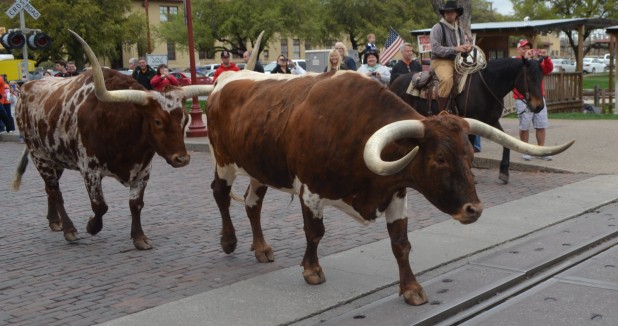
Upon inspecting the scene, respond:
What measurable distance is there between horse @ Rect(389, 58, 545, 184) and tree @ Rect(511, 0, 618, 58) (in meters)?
39.6

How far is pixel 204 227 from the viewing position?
27.5ft

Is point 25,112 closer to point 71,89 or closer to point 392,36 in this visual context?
point 71,89

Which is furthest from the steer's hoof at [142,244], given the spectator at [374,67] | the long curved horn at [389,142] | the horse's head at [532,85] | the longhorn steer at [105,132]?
the spectator at [374,67]

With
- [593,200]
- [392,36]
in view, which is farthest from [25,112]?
[392,36]

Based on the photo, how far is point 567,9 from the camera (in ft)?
167

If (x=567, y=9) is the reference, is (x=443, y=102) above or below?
below

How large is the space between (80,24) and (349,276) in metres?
46.0

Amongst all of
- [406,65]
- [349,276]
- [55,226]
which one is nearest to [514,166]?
[406,65]

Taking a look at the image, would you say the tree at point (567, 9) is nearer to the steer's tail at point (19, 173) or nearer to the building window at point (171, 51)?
the building window at point (171, 51)

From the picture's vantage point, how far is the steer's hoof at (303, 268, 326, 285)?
5938 mm

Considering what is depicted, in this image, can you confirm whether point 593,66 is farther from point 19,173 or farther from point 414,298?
point 414,298

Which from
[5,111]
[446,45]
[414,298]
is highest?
[446,45]

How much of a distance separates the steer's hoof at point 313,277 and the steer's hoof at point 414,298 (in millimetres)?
799

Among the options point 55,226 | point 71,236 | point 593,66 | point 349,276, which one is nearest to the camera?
point 349,276
